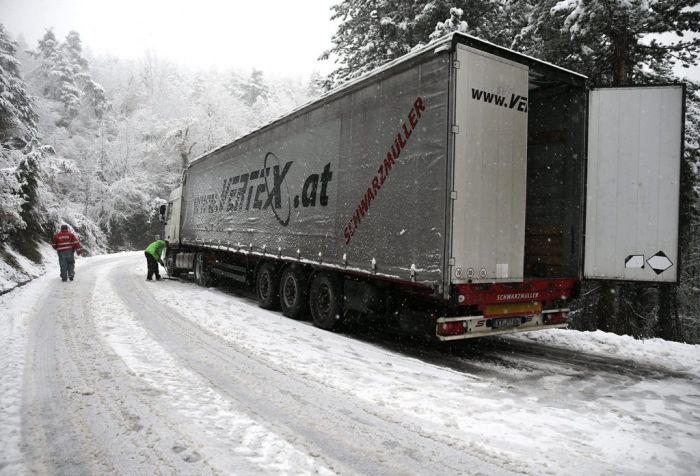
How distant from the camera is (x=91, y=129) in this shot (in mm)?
37719

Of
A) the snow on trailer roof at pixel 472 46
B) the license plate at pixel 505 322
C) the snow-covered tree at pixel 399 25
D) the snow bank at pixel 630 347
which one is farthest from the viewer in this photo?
the snow-covered tree at pixel 399 25

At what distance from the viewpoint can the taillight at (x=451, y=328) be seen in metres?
5.28

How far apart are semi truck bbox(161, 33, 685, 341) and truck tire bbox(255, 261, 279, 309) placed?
0.92 metres

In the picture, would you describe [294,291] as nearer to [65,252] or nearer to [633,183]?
[633,183]

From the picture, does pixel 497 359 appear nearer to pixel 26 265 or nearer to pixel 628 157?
pixel 628 157

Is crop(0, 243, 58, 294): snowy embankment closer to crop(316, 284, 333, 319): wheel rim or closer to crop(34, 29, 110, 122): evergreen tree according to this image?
crop(316, 284, 333, 319): wheel rim

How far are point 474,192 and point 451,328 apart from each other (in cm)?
170

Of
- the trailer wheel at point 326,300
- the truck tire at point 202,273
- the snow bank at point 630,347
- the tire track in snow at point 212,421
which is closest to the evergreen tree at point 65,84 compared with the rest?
the truck tire at point 202,273

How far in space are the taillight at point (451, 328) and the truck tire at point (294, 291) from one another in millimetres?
3517

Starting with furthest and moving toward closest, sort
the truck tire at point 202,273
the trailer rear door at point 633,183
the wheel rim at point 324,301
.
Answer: the truck tire at point 202,273, the wheel rim at point 324,301, the trailer rear door at point 633,183

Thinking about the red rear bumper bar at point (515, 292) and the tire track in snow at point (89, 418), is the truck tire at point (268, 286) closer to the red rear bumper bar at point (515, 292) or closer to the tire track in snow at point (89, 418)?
the tire track in snow at point (89, 418)

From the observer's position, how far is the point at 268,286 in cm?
935

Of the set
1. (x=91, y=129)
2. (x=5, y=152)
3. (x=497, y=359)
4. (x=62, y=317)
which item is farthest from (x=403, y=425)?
(x=91, y=129)

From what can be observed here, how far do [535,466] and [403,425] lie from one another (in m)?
1.03
